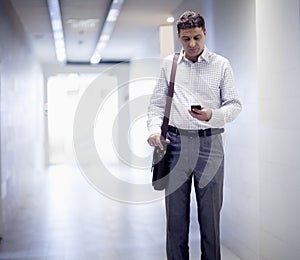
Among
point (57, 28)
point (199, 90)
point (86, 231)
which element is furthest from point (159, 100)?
point (57, 28)

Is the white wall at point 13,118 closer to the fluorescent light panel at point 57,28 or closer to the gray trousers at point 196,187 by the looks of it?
the fluorescent light panel at point 57,28

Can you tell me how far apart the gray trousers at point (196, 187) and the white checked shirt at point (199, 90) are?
73 mm

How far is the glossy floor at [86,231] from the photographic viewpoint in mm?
3174

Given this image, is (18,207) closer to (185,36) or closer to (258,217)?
(258,217)

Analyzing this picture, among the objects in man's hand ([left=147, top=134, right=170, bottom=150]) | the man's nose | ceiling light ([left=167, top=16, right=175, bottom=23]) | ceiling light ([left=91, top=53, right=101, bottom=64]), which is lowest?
man's hand ([left=147, top=134, right=170, bottom=150])

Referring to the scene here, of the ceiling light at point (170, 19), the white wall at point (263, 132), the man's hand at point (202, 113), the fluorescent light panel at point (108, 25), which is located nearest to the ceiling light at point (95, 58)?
the fluorescent light panel at point (108, 25)

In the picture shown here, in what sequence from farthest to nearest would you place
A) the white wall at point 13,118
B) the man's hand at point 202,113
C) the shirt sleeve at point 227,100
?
the white wall at point 13,118, the shirt sleeve at point 227,100, the man's hand at point 202,113

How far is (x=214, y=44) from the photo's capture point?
11.5 ft

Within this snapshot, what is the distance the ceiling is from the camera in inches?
187

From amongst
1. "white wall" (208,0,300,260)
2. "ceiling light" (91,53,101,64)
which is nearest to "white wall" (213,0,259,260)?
"white wall" (208,0,300,260)

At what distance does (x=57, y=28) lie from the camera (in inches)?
241

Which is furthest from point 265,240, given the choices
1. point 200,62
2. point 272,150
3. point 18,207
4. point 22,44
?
point 22,44

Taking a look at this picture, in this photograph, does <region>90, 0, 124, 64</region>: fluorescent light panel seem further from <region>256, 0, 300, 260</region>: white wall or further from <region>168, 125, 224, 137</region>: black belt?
<region>168, 125, 224, 137</region>: black belt

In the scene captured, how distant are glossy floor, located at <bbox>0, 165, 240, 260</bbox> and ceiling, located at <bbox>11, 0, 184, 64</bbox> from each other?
2.07 m
